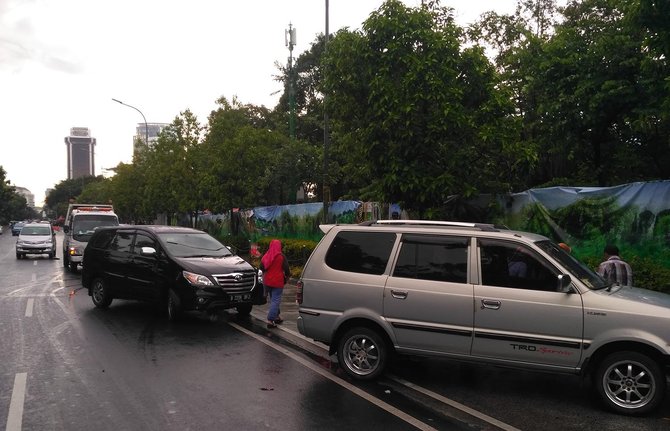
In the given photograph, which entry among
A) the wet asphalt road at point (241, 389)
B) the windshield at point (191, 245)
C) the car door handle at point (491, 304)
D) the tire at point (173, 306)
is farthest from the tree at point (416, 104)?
the car door handle at point (491, 304)

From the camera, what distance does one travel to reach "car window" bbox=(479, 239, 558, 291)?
18.4 ft

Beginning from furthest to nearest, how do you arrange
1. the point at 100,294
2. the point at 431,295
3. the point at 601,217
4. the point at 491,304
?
the point at 100,294 < the point at 601,217 < the point at 431,295 < the point at 491,304

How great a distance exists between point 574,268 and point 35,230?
26.5 metres

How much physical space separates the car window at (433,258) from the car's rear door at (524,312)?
0.23 metres

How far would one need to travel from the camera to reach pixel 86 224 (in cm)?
1967

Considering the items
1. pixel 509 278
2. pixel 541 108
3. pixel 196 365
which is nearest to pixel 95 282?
pixel 196 365

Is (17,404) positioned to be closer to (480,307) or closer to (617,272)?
(480,307)

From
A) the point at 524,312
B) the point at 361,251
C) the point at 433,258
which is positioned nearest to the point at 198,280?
the point at 361,251

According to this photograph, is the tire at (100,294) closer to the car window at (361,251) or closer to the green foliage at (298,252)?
the car window at (361,251)

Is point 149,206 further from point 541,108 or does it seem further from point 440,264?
point 440,264

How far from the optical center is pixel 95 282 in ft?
37.4

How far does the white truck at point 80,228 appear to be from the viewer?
18766 mm

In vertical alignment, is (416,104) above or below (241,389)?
above

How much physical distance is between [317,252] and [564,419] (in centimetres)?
332
